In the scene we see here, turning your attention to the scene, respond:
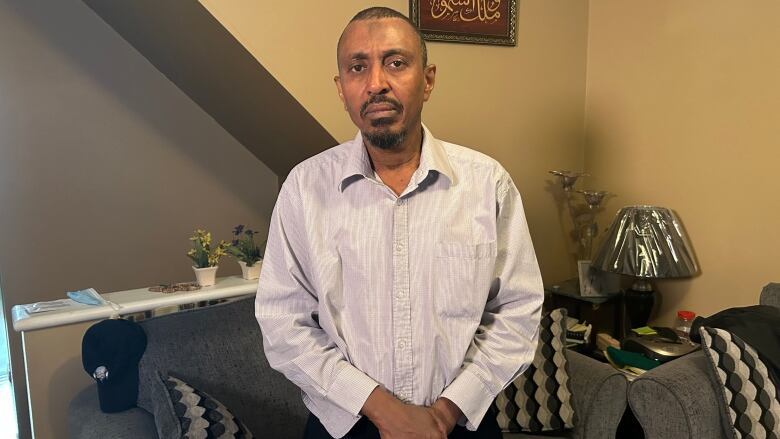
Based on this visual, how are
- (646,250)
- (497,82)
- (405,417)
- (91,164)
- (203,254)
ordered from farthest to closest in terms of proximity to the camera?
(91,164)
(497,82)
(646,250)
(203,254)
(405,417)

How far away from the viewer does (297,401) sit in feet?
5.22

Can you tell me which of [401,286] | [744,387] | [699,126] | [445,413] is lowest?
[744,387]

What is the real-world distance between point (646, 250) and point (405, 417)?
1388mm

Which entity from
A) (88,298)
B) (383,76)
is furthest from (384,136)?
(88,298)

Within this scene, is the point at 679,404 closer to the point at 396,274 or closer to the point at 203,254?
the point at 396,274

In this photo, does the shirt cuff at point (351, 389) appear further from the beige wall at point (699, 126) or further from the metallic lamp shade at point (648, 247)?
the beige wall at point (699, 126)

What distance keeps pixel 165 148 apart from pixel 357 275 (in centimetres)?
192

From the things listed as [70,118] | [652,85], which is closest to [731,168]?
[652,85]

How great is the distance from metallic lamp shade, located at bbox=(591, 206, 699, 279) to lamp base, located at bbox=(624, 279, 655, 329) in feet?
0.51

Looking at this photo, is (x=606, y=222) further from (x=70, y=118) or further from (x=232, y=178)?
(x=70, y=118)

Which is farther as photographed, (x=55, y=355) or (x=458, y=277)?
(x=55, y=355)

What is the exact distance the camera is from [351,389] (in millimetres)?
999

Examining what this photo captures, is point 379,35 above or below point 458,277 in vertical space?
above

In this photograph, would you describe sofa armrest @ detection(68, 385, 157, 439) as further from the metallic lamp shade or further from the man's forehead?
the metallic lamp shade
